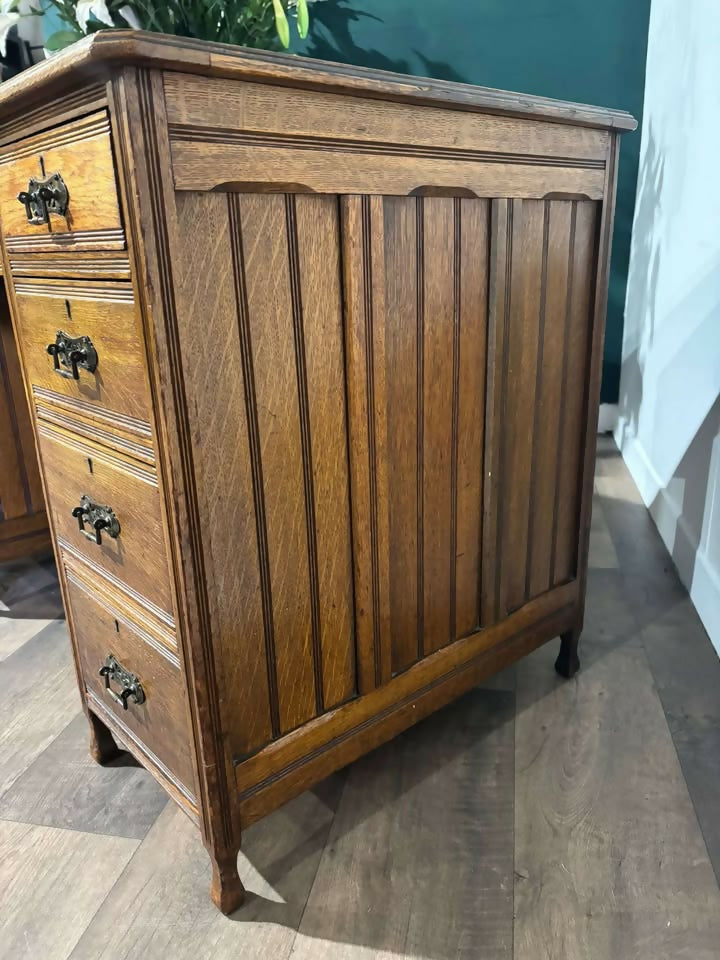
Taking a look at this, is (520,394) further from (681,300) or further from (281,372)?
(681,300)

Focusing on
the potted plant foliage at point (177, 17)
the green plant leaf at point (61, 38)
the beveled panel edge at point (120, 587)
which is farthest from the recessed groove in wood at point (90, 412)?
the green plant leaf at point (61, 38)

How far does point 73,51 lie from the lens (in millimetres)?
645

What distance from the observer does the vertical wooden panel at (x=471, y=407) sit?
3.35ft

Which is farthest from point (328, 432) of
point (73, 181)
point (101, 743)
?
point (101, 743)

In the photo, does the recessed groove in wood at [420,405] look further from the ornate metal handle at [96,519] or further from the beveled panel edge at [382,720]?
the ornate metal handle at [96,519]

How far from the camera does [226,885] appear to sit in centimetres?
94

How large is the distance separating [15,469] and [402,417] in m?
1.24

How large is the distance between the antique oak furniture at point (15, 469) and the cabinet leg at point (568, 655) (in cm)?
133

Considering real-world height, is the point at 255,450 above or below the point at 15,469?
above

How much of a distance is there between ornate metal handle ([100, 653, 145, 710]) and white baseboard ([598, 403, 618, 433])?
243 cm

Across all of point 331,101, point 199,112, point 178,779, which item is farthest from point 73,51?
point 178,779

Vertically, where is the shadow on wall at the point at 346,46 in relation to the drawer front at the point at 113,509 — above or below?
above

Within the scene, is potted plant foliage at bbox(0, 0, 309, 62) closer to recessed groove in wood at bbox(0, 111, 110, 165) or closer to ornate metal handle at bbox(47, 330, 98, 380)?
recessed groove in wood at bbox(0, 111, 110, 165)

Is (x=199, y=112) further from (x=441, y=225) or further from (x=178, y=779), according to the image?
(x=178, y=779)
